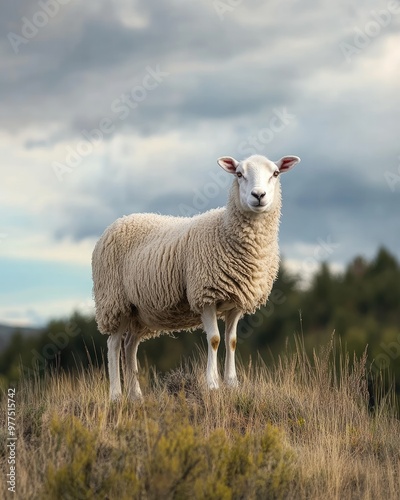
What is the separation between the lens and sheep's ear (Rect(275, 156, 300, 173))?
34.7 ft

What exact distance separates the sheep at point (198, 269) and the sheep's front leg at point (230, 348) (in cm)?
1

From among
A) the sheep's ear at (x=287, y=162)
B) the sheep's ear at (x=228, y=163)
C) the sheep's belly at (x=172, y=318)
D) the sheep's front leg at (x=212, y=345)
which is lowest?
the sheep's front leg at (x=212, y=345)

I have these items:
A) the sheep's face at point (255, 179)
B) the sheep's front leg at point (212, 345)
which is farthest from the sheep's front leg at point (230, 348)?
the sheep's face at point (255, 179)

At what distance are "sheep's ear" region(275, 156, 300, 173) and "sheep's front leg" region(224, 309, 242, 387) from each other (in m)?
1.89

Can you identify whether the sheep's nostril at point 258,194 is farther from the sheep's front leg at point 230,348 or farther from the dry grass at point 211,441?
the dry grass at point 211,441

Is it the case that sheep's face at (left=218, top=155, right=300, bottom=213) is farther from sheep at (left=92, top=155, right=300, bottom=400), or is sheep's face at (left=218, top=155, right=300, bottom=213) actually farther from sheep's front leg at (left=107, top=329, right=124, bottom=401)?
sheep's front leg at (left=107, top=329, right=124, bottom=401)

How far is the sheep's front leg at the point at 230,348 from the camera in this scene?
33.9 ft

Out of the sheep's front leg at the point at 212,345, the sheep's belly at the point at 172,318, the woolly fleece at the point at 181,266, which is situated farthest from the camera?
the sheep's belly at the point at 172,318

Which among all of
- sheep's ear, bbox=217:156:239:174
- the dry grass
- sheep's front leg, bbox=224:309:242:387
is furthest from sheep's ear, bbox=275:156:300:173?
the dry grass

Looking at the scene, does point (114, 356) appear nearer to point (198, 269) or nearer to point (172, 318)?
point (172, 318)

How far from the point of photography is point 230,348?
10.4 meters

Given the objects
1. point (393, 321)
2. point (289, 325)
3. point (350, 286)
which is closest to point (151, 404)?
point (289, 325)

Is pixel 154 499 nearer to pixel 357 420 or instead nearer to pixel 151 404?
pixel 151 404

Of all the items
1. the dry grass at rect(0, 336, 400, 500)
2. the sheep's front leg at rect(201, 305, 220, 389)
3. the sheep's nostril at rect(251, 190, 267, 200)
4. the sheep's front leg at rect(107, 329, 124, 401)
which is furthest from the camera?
the sheep's front leg at rect(107, 329, 124, 401)
